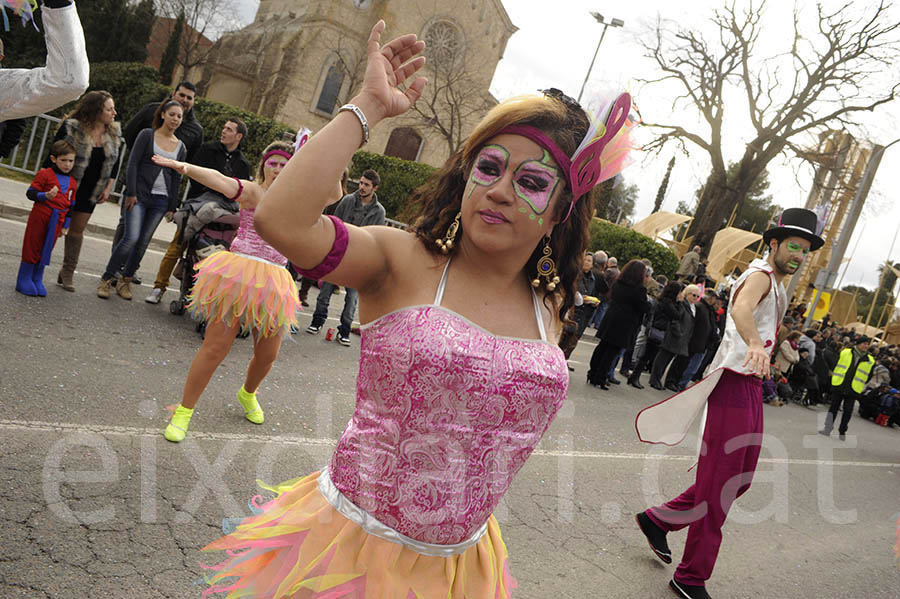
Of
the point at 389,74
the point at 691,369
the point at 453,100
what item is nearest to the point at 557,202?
the point at 389,74

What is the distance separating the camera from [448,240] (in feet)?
6.18

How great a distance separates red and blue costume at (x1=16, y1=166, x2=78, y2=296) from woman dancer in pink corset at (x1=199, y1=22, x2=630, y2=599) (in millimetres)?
5421

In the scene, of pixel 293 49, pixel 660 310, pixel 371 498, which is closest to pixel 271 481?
pixel 371 498

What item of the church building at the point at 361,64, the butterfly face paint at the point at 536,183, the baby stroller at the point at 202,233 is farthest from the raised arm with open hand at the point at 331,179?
the church building at the point at 361,64

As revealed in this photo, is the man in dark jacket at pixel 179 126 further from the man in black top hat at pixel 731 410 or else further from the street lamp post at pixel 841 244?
the street lamp post at pixel 841 244

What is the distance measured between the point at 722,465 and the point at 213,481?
2.96 meters

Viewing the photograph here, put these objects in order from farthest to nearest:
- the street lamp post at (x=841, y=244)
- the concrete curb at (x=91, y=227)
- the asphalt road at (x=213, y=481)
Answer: the street lamp post at (x=841, y=244) < the concrete curb at (x=91, y=227) < the asphalt road at (x=213, y=481)

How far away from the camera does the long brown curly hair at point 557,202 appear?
1.89 metres

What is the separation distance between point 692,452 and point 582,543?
403 cm

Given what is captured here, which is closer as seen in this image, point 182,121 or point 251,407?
point 251,407

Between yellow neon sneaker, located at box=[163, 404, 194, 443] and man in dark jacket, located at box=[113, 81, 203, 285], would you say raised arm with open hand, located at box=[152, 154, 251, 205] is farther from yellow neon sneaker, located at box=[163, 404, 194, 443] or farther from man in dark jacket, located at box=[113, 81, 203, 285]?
man in dark jacket, located at box=[113, 81, 203, 285]

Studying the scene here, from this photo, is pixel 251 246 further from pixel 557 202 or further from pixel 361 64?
pixel 361 64

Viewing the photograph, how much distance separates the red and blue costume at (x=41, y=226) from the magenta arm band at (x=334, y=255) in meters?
5.69

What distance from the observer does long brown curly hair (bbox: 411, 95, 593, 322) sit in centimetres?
189
